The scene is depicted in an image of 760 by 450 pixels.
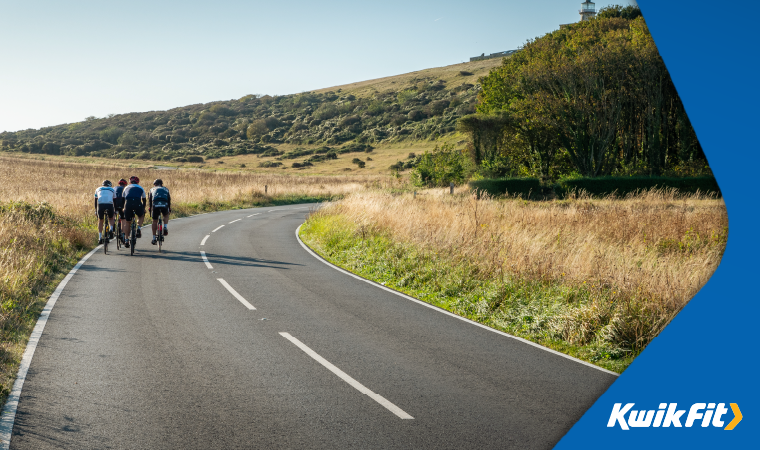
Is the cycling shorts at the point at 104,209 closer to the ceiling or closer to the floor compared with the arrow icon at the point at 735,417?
closer to the ceiling

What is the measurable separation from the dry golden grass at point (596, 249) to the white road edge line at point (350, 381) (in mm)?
3037

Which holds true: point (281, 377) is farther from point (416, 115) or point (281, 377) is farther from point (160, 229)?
point (416, 115)

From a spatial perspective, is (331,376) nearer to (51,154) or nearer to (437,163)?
(437,163)

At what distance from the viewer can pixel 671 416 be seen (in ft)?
12.5

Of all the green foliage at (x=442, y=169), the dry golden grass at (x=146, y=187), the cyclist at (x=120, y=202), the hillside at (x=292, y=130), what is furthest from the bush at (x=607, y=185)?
the hillside at (x=292, y=130)

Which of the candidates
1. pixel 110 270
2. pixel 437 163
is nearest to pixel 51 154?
pixel 437 163

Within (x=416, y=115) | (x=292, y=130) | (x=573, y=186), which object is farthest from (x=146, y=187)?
(x=292, y=130)

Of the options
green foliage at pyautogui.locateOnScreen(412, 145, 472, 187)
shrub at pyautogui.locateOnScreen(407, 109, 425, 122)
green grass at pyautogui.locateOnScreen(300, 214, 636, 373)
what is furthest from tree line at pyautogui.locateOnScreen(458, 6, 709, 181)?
shrub at pyautogui.locateOnScreen(407, 109, 425, 122)

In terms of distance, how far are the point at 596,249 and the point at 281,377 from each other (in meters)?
7.95

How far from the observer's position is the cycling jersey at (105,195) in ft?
51.2

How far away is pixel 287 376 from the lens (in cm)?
618

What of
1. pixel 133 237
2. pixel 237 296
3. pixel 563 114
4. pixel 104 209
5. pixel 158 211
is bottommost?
pixel 237 296

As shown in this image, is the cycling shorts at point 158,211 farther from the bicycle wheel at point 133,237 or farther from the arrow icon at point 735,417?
the arrow icon at point 735,417

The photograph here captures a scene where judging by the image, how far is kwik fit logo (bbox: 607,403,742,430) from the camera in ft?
11.9
